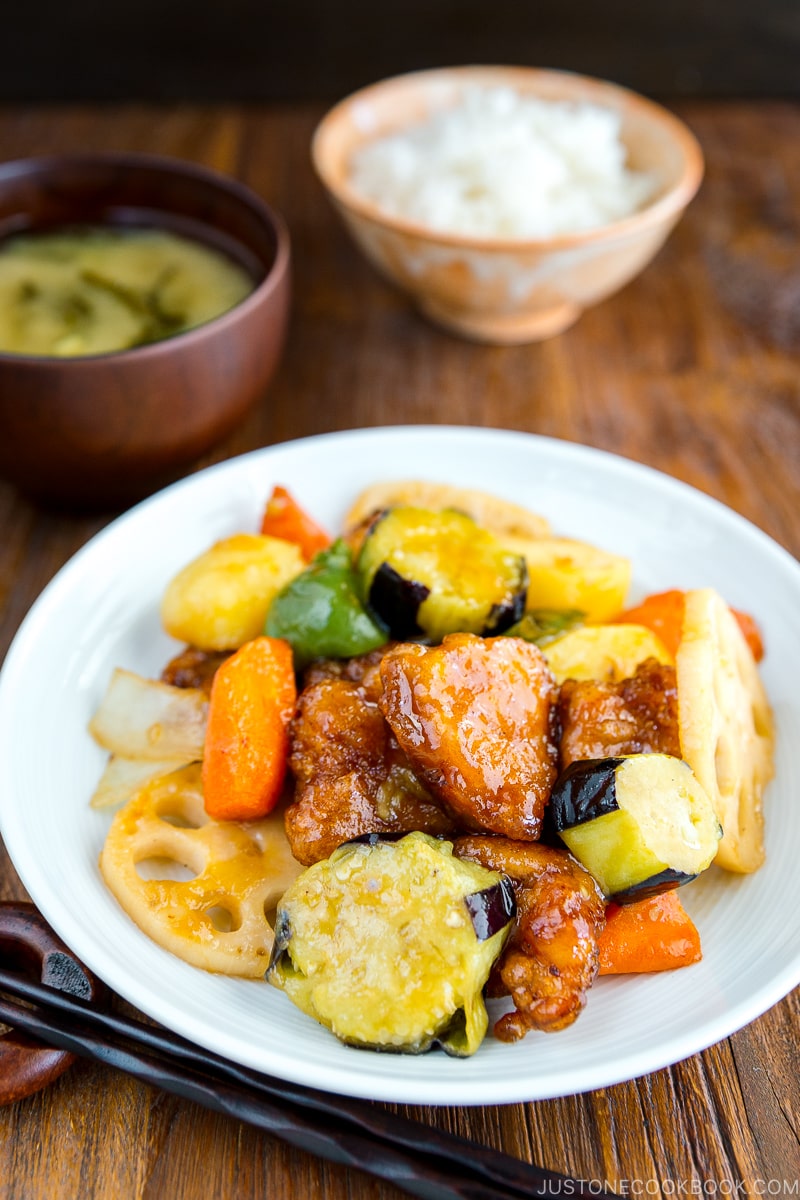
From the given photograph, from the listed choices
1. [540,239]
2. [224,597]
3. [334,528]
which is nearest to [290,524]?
[334,528]

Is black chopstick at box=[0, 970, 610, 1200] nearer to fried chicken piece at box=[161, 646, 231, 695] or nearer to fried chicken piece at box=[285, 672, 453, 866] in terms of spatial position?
fried chicken piece at box=[285, 672, 453, 866]

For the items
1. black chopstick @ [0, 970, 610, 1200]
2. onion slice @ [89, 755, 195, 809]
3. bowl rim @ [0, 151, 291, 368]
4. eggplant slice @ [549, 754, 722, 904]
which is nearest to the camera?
black chopstick @ [0, 970, 610, 1200]

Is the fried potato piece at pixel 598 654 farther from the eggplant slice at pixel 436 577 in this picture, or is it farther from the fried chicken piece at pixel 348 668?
the fried chicken piece at pixel 348 668

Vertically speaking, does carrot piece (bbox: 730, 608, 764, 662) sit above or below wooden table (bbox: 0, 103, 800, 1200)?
above

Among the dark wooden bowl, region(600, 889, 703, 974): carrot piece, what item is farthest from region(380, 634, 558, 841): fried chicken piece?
the dark wooden bowl

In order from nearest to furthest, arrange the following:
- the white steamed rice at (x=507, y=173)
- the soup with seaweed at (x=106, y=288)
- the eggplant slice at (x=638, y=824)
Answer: the eggplant slice at (x=638, y=824), the soup with seaweed at (x=106, y=288), the white steamed rice at (x=507, y=173)

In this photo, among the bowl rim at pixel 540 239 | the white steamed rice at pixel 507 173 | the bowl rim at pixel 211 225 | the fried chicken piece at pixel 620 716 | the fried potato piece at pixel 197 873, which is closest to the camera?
the fried potato piece at pixel 197 873

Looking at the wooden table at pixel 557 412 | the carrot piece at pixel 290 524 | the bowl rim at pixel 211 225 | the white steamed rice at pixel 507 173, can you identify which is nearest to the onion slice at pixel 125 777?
the wooden table at pixel 557 412
